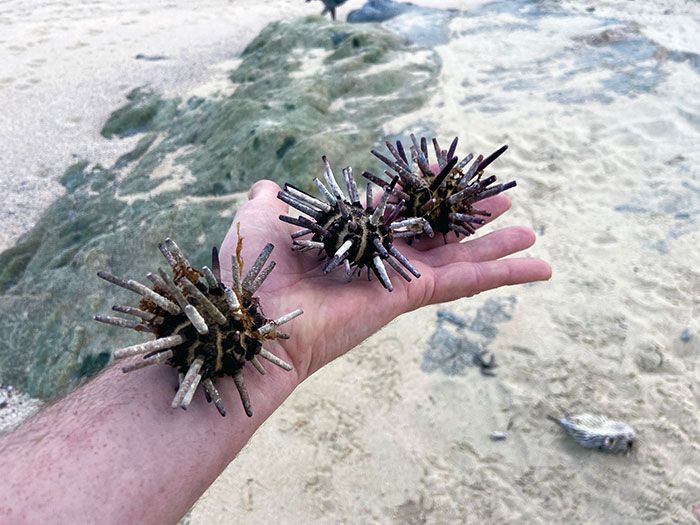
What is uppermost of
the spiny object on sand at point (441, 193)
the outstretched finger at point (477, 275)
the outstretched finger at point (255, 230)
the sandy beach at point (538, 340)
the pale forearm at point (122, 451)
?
the spiny object on sand at point (441, 193)

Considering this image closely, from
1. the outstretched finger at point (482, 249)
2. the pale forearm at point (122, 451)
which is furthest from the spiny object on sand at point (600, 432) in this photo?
the pale forearm at point (122, 451)

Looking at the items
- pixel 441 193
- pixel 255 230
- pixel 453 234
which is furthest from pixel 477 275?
pixel 255 230

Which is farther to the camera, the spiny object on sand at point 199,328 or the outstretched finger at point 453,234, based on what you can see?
the outstretched finger at point 453,234

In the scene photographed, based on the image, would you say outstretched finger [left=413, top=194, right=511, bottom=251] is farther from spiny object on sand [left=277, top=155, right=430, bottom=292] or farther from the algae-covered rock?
the algae-covered rock

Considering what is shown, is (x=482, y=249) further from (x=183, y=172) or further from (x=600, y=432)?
(x=183, y=172)

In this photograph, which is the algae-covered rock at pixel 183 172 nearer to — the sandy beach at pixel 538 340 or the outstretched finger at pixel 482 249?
the sandy beach at pixel 538 340

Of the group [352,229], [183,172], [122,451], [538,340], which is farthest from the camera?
[183,172]

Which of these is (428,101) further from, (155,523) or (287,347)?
(155,523)
